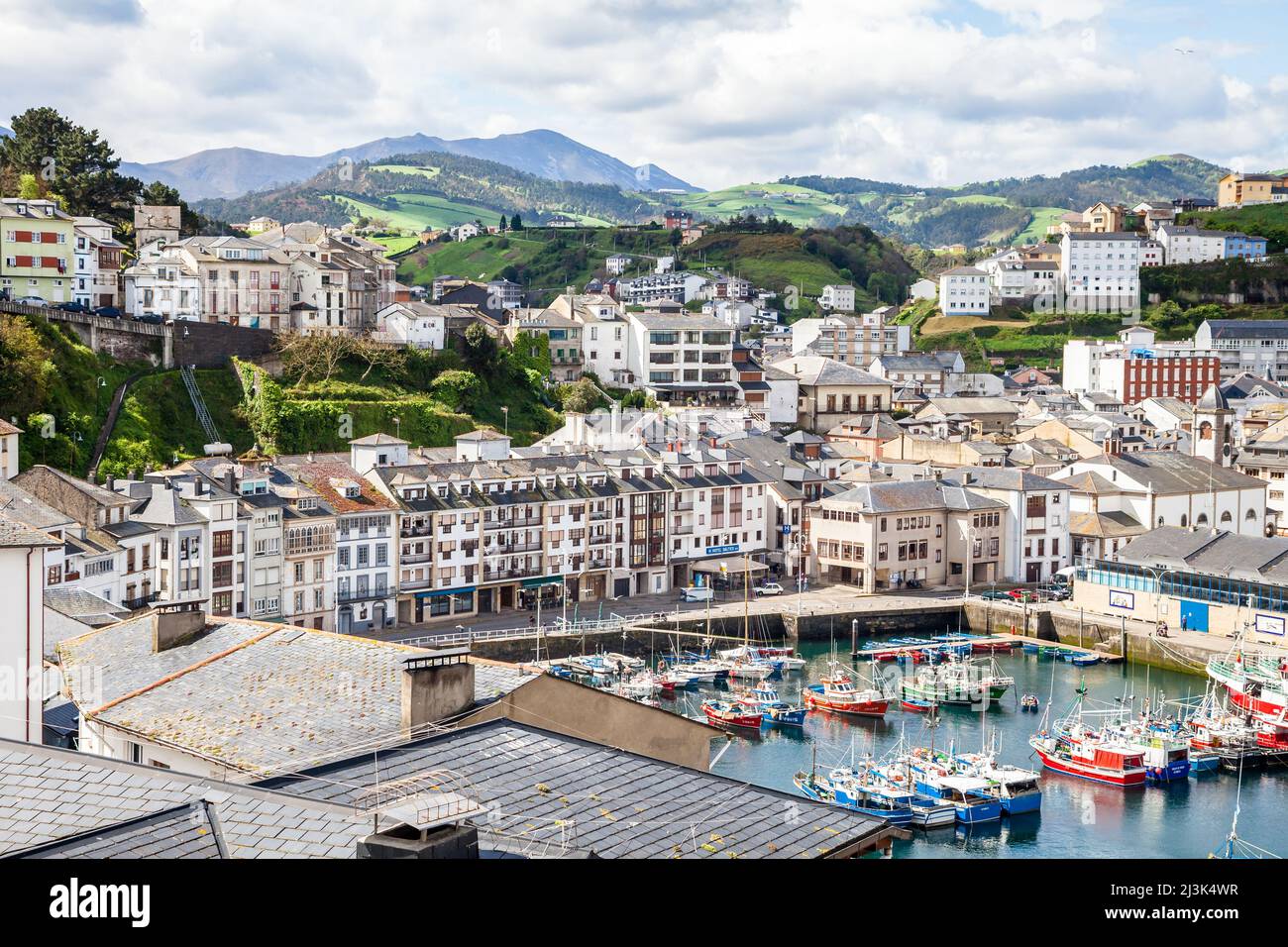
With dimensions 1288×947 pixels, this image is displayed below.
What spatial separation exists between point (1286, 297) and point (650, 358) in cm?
5604

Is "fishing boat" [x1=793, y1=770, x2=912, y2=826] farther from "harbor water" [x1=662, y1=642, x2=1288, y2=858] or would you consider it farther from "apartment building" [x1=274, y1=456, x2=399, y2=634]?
"apartment building" [x1=274, y1=456, x2=399, y2=634]

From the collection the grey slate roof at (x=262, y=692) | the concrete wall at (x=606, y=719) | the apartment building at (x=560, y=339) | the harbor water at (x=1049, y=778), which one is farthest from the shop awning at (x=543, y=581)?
the concrete wall at (x=606, y=719)

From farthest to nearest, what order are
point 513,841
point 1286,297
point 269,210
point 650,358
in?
point 269,210, point 1286,297, point 650,358, point 513,841

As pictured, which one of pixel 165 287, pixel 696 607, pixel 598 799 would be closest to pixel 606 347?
pixel 165 287

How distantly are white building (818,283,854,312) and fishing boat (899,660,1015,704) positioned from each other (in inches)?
2764

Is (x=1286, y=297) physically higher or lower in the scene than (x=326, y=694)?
higher

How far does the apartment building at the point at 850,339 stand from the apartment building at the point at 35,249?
152 feet

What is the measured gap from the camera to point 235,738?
1261cm

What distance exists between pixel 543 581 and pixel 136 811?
40779 millimetres

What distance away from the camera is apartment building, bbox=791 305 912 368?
9025 centimetres

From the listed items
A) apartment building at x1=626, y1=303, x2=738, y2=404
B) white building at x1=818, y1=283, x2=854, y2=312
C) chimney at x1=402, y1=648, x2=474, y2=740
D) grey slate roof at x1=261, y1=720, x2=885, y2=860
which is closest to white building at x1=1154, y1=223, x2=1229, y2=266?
white building at x1=818, y1=283, x2=854, y2=312

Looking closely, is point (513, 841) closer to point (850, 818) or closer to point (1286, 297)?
point (850, 818)
